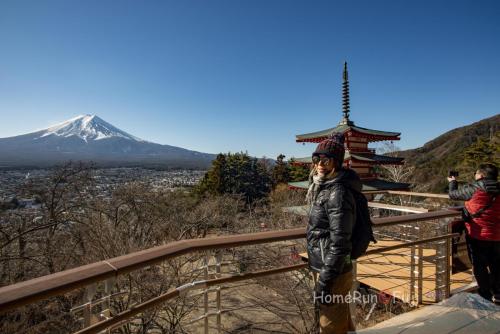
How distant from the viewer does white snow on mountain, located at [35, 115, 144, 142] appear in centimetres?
12704

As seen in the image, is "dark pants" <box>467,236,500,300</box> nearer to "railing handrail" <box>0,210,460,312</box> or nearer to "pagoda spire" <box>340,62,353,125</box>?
"railing handrail" <box>0,210,460,312</box>

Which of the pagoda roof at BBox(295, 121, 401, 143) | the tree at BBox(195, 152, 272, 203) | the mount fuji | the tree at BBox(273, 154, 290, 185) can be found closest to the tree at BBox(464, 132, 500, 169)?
the pagoda roof at BBox(295, 121, 401, 143)

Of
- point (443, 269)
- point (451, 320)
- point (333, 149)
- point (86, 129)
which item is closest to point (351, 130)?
point (443, 269)

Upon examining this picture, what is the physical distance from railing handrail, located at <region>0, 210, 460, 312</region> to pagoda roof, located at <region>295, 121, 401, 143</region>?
1109 centimetres

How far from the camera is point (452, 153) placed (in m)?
35.9

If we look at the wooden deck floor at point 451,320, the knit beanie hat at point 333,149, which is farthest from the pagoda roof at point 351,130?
the knit beanie hat at point 333,149

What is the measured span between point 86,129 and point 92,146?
24.8 m

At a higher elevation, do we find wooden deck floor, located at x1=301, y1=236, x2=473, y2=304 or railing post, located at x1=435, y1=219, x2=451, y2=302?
railing post, located at x1=435, y1=219, x2=451, y2=302

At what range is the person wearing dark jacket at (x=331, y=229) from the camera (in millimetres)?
1536

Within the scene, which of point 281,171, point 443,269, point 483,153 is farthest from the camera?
point 281,171

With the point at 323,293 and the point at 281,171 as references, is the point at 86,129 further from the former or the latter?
the point at 323,293

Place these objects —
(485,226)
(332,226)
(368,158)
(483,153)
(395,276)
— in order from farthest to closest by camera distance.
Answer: (483,153), (368,158), (395,276), (485,226), (332,226)

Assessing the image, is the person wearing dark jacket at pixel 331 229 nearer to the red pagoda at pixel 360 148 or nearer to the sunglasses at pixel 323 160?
the sunglasses at pixel 323 160

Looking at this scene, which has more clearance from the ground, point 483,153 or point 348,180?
point 483,153
